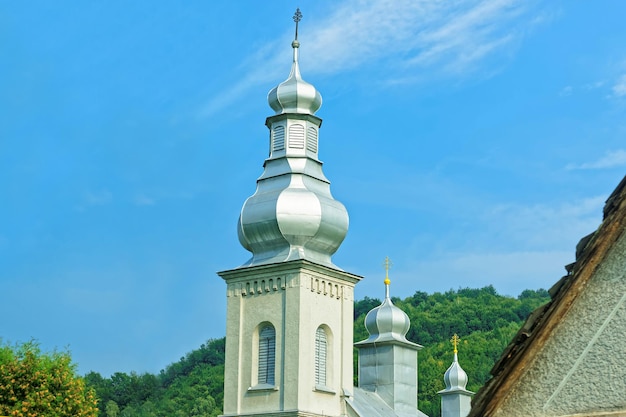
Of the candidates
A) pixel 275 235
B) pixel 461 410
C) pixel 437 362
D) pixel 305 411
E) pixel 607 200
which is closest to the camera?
pixel 607 200

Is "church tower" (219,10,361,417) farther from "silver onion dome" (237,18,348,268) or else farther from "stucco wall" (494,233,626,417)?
"stucco wall" (494,233,626,417)

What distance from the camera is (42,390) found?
30.6m

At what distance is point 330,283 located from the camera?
125ft

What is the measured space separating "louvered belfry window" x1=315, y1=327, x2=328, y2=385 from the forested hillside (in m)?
30.0

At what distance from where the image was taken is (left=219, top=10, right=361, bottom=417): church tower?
1417 inches

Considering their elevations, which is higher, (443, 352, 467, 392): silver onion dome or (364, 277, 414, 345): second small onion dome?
(364, 277, 414, 345): second small onion dome

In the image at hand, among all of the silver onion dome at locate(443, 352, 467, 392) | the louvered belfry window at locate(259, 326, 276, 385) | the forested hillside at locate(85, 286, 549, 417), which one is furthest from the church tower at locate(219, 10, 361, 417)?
the forested hillside at locate(85, 286, 549, 417)

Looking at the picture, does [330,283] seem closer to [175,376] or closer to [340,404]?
[340,404]

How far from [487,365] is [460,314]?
13.3 meters

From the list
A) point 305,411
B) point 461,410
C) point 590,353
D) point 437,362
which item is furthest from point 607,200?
point 437,362

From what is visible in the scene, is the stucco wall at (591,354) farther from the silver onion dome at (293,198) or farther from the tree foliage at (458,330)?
the tree foliage at (458,330)

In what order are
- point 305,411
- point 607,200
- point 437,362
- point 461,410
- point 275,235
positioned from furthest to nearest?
1. point 437,362
2. point 461,410
3. point 275,235
4. point 305,411
5. point 607,200

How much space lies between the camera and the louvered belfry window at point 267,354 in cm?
3653

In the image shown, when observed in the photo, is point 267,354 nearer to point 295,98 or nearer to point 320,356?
point 320,356
